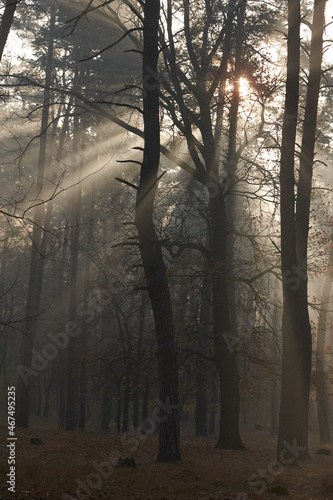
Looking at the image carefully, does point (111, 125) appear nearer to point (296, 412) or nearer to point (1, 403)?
point (296, 412)

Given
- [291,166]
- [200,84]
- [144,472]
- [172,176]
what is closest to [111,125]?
[172,176]

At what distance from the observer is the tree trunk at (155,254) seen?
10.4 metres

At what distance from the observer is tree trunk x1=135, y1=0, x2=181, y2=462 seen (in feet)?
34.2

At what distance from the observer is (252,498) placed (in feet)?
23.0

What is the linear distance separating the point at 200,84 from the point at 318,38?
11.3 ft
